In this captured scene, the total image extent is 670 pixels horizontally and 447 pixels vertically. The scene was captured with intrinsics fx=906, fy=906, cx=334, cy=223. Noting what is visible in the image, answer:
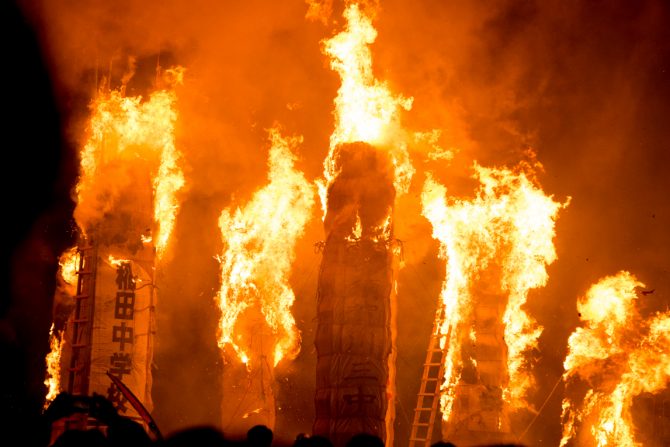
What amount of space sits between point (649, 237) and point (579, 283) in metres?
2.14

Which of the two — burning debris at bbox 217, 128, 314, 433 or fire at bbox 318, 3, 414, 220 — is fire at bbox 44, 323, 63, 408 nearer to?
Answer: burning debris at bbox 217, 128, 314, 433

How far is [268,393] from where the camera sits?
20.2 meters

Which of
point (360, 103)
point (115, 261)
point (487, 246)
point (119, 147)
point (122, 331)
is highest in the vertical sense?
point (360, 103)

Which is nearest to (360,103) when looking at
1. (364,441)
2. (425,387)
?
(425,387)

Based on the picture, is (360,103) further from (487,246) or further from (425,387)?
(425,387)

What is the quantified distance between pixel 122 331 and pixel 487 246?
7.78 m

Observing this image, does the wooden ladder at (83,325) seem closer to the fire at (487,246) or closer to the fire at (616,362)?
the fire at (487,246)

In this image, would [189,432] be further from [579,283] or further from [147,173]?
[579,283]

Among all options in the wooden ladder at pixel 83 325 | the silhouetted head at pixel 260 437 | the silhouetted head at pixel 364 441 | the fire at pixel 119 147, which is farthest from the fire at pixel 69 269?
the silhouetted head at pixel 364 441

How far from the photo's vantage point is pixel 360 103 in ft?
60.4

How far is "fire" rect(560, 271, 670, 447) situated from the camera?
794 inches

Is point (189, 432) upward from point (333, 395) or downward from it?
downward

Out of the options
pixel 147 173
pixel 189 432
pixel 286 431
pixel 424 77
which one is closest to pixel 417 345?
pixel 286 431

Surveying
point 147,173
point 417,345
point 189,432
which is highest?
point 147,173
